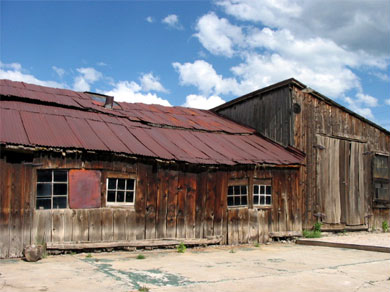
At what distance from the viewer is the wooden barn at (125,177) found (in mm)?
9711

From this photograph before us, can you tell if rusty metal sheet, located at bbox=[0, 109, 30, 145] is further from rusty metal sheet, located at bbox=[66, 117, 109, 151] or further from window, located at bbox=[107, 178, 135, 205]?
window, located at bbox=[107, 178, 135, 205]

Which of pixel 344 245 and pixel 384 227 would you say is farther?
pixel 384 227

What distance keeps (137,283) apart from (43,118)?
614cm

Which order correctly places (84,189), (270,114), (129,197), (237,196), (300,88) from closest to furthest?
(84,189), (129,197), (237,196), (300,88), (270,114)

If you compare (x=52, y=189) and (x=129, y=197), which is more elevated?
(x=52, y=189)

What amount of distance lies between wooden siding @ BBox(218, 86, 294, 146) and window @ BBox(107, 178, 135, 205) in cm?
713

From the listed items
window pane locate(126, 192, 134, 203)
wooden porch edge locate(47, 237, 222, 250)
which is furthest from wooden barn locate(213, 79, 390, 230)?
window pane locate(126, 192, 134, 203)

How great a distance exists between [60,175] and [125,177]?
68.4 inches

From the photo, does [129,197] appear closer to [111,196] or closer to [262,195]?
[111,196]

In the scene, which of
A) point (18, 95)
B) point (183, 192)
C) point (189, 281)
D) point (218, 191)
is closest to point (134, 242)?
point (183, 192)

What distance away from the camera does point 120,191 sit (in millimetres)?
11047

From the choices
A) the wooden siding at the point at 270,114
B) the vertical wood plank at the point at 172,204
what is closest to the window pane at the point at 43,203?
the vertical wood plank at the point at 172,204

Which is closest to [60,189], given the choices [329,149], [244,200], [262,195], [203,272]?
[203,272]

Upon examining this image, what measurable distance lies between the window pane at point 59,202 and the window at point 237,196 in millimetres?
5250
